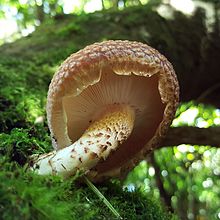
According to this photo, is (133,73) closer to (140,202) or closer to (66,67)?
(66,67)

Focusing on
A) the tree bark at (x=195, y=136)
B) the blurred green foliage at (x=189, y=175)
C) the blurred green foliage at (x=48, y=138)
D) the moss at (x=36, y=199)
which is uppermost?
the moss at (x=36, y=199)

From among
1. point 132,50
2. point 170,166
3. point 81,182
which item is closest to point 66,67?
point 132,50

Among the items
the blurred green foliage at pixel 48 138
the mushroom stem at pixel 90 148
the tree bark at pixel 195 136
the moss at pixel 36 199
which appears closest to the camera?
the moss at pixel 36 199

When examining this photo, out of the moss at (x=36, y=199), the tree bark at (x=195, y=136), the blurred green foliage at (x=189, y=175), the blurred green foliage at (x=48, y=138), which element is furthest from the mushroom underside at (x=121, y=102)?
the blurred green foliage at (x=189, y=175)

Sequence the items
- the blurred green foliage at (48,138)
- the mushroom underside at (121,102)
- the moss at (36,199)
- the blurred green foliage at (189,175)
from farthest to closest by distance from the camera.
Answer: the blurred green foliage at (189,175)
the mushroom underside at (121,102)
the blurred green foliage at (48,138)
the moss at (36,199)

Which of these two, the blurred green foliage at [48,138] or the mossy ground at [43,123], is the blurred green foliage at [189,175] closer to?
the blurred green foliage at [48,138]

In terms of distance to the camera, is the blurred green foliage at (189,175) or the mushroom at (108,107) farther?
the blurred green foliage at (189,175)

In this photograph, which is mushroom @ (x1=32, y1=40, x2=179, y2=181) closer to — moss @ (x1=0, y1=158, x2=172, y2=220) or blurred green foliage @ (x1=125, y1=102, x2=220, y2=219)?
moss @ (x1=0, y1=158, x2=172, y2=220)
